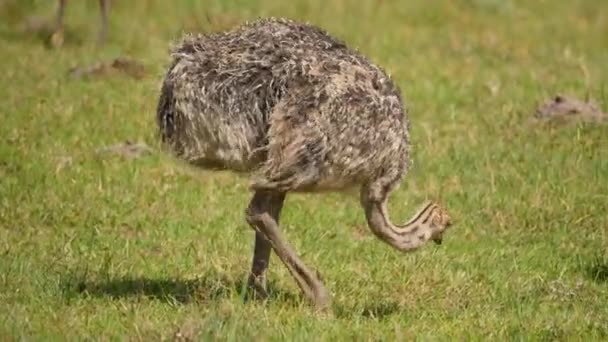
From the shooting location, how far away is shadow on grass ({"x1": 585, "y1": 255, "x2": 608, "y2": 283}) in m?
8.32

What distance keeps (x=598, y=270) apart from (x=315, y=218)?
1.96 m

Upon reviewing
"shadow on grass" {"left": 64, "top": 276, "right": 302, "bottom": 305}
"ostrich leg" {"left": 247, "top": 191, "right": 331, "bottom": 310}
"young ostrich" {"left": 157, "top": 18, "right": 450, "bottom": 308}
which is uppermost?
"young ostrich" {"left": 157, "top": 18, "right": 450, "bottom": 308}

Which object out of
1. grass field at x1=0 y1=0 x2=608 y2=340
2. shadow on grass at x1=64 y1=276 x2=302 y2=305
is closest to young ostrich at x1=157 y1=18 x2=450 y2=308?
shadow on grass at x1=64 y1=276 x2=302 y2=305

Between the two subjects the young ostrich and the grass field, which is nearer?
the young ostrich

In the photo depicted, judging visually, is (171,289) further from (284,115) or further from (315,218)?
(315,218)

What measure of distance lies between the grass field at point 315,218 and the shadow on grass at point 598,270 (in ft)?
0.04

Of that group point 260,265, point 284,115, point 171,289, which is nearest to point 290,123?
point 284,115

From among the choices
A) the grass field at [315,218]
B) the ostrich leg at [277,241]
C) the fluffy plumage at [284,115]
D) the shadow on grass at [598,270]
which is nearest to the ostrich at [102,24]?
the grass field at [315,218]

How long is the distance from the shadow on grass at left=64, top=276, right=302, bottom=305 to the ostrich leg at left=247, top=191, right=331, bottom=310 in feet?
0.73

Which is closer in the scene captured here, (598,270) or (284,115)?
(284,115)

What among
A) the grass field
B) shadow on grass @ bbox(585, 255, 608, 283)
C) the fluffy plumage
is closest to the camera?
the fluffy plumage

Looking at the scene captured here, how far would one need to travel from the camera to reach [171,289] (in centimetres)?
760

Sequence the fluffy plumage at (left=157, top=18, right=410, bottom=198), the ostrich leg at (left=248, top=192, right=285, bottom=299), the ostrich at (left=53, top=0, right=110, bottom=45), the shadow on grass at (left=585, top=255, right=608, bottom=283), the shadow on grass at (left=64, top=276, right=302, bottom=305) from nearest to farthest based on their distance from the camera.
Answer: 1. the fluffy plumage at (left=157, top=18, right=410, bottom=198)
2. the shadow on grass at (left=64, top=276, right=302, bottom=305)
3. the ostrich leg at (left=248, top=192, right=285, bottom=299)
4. the shadow on grass at (left=585, top=255, right=608, bottom=283)
5. the ostrich at (left=53, top=0, right=110, bottom=45)

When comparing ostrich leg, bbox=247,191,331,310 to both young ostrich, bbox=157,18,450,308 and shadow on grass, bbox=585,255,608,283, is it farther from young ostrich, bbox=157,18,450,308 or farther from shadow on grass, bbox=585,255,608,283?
shadow on grass, bbox=585,255,608,283
